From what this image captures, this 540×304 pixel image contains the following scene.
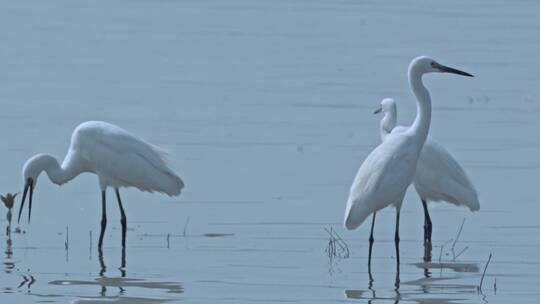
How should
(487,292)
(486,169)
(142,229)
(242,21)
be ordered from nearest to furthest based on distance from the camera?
(487,292)
(142,229)
(486,169)
(242,21)

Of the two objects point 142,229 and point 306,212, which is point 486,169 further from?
point 142,229

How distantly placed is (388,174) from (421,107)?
73 cm

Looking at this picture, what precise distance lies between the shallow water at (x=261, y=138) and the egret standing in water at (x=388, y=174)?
1.32 feet

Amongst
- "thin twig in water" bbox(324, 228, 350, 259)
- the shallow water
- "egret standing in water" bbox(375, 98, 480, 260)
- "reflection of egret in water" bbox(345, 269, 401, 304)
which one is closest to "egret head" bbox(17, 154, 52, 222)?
the shallow water

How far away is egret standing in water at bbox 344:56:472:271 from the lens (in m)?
11.3

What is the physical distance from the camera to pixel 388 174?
11492 mm

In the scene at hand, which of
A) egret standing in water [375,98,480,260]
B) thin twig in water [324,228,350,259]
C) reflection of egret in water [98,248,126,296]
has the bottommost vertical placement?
reflection of egret in water [98,248,126,296]

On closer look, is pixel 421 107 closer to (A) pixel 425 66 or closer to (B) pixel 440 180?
(A) pixel 425 66

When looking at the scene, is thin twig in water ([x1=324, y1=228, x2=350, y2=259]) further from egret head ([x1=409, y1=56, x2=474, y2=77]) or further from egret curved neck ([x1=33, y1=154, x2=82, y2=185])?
egret curved neck ([x1=33, y1=154, x2=82, y2=185])

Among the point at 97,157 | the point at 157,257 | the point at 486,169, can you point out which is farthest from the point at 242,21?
the point at 157,257

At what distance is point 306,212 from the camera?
1320 cm

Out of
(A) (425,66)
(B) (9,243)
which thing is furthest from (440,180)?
(B) (9,243)

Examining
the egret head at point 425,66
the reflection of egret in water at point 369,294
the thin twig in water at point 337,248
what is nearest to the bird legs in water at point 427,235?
the thin twig in water at point 337,248

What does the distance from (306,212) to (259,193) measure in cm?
85
